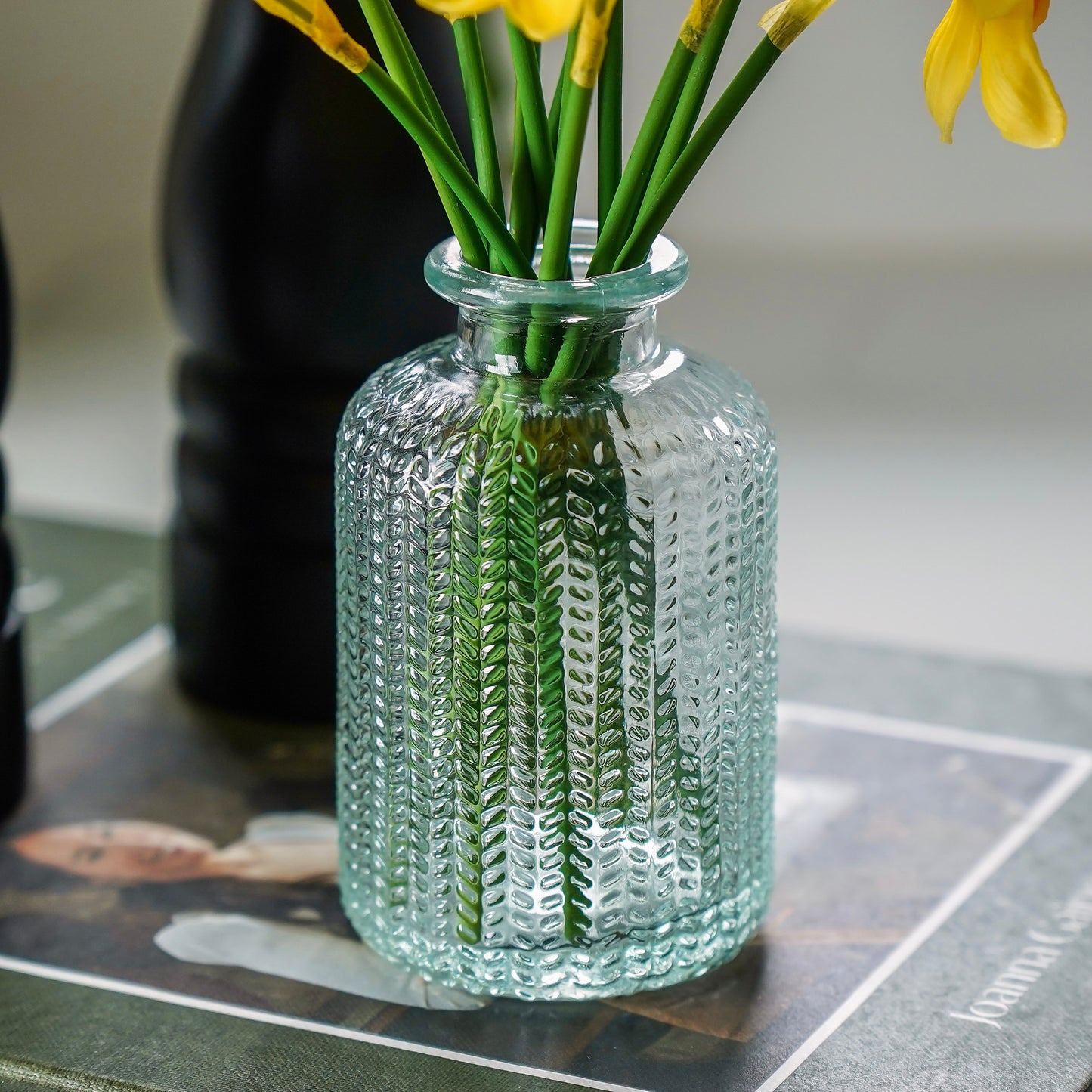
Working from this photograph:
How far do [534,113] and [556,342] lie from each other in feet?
0.21

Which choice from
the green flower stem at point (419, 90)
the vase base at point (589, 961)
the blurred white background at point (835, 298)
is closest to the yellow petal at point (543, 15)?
the green flower stem at point (419, 90)

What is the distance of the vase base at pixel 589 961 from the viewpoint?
0.50 meters

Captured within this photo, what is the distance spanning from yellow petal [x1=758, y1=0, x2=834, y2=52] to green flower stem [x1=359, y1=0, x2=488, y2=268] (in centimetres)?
9

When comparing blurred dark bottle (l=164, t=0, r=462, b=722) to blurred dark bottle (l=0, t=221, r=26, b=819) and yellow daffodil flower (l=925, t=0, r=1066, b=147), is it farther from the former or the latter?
yellow daffodil flower (l=925, t=0, r=1066, b=147)

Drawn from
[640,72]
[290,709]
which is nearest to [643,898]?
[290,709]

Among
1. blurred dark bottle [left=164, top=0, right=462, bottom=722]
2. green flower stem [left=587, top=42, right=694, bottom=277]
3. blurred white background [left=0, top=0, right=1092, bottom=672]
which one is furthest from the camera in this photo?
blurred white background [left=0, top=0, right=1092, bottom=672]

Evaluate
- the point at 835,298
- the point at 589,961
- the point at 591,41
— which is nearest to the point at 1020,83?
the point at 591,41

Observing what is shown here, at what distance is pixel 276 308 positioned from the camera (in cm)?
65

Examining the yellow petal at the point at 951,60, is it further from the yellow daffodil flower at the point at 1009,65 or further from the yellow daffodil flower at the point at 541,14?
the yellow daffodil flower at the point at 541,14

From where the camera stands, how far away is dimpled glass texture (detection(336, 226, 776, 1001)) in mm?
467

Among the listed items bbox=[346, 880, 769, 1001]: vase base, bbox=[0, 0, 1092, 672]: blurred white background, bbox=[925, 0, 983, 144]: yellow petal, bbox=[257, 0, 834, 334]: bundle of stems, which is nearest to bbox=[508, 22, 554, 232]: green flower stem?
bbox=[257, 0, 834, 334]: bundle of stems

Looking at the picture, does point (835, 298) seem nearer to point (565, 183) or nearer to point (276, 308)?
point (276, 308)

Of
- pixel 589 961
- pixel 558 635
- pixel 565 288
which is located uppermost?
pixel 565 288

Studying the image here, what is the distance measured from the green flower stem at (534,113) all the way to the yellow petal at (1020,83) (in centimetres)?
12
